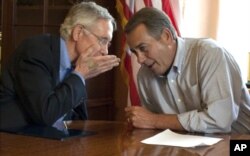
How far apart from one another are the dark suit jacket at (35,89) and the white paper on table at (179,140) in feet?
1.18

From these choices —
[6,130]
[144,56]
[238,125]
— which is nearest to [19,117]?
[6,130]

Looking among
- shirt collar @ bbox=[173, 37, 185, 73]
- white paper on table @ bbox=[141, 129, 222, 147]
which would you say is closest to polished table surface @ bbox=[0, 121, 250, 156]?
white paper on table @ bbox=[141, 129, 222, 147]

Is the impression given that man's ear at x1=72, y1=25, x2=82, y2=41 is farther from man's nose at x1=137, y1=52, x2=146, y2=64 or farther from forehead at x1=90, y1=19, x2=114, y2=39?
man's nose at x1=137, y1=52, x2=146, y2=64

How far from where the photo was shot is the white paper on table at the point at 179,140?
144cm

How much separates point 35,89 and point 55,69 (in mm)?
145

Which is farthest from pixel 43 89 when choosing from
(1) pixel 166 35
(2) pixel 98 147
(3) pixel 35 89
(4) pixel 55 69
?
(1) pixel 166 35

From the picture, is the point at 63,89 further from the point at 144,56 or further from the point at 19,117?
the point at 144,56

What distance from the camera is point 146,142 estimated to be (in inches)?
58.1

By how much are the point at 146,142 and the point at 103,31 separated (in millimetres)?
689

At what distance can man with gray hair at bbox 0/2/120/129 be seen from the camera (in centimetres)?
164

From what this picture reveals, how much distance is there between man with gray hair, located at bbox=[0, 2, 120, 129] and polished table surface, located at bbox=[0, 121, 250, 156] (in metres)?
0.16

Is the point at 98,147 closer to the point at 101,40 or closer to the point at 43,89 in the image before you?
the point at 43,89

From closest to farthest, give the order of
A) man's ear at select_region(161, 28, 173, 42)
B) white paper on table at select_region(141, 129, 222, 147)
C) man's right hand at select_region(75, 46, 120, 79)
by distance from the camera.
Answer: white paper on table at select_region(141, 129, 222, 147) → man's right hand at select_region(75, 46, 120, 79) → man's ear at select_region(161, 28, 173, 42)

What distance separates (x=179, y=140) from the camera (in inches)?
59.4
